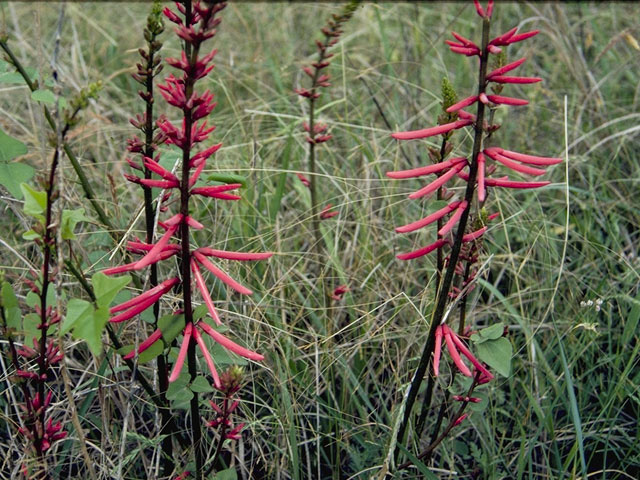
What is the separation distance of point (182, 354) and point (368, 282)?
51.0 inches

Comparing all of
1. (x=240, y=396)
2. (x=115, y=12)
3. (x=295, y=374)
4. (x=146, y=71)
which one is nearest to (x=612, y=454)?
(x=295, y=374)

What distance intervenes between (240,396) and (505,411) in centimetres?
87

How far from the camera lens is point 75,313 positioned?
136cm

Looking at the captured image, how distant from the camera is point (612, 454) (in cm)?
226

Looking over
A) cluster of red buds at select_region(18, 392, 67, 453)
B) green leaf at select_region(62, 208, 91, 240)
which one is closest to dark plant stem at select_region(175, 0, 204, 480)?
green leaf at select_region(62, 208, 91, 240)

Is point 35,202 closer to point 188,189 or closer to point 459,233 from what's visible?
point 188,189

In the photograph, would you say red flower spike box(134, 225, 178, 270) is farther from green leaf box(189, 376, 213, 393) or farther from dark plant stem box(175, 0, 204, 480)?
green leaf box(189, 376, 213, 393)

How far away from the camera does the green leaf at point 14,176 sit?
1.59 meters

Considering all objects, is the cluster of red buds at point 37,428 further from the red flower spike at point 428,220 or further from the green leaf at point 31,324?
the red flower spike at point 428,220

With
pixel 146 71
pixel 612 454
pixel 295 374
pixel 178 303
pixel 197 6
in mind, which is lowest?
pixel 612 454

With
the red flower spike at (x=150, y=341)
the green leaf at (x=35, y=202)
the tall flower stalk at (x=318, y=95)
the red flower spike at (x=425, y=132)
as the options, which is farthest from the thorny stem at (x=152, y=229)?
the tall flower stalk at (x=318, y=95)

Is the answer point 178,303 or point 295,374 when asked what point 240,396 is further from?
point 178,303

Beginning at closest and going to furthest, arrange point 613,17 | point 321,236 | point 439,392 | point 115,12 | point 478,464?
1. point 478,464
2. point 439,392
3. point 321,236
4. point 613,17
5. point 115,12

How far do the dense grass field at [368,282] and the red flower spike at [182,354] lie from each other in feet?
0.60
